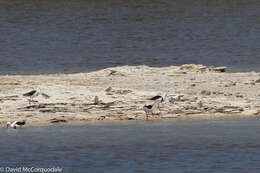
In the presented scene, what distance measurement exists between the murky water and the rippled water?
31.4 ft

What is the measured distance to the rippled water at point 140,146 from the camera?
11469 millimetres

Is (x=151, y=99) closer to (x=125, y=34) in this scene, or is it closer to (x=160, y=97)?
(x=160, y=97)

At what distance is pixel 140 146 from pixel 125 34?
68.4ft

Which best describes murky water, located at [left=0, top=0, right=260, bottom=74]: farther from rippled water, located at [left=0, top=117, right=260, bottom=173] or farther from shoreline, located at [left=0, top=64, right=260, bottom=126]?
rippled water, located at [left=0, top=117, right=260, bottom=173]

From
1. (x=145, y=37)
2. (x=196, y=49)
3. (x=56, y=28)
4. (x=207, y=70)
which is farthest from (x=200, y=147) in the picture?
(x=56, y=28)

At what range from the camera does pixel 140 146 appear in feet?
41.7

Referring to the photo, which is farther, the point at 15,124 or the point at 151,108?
the point at 151,108

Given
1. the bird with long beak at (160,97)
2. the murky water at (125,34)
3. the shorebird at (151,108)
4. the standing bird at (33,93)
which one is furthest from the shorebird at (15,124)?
the murky water at (125,34)

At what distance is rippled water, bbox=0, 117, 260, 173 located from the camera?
11.5m

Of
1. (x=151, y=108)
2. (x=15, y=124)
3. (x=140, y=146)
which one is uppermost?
(x=151, y=108)

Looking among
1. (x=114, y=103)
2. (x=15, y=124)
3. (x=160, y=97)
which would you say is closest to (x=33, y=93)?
(x=15, y=124)

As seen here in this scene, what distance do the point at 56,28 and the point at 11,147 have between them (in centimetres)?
2329

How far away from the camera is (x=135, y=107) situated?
1502 cm

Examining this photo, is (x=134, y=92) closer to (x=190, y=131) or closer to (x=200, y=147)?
(x=190, y=131)
